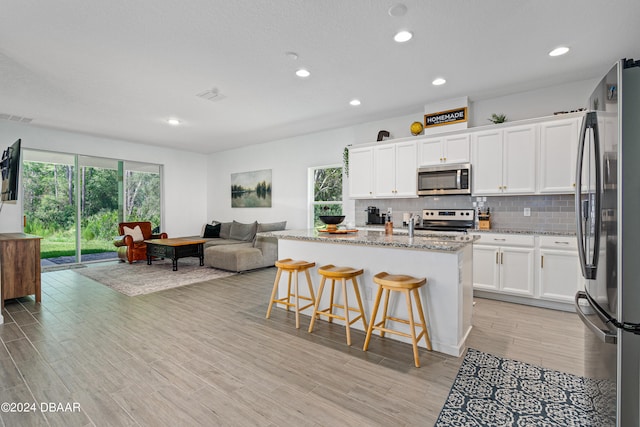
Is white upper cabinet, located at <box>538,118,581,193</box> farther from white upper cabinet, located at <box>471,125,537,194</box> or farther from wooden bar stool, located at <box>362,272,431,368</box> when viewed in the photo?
wooden bar stool, located at <box>362,272,431,368</box>

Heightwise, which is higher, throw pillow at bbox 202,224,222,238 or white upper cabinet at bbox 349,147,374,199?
white upper cabinet at bbox 349,147,374,199

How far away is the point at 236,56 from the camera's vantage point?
321 centimetres

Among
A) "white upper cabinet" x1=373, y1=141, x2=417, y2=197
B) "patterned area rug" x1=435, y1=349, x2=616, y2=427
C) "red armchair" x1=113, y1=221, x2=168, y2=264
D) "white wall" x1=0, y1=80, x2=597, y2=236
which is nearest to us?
"patterned area rug" x1=435, y1=349, x2=616, y2=427

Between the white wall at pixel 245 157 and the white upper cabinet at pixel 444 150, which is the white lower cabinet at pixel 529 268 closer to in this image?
the white upper cabinet at pixel 444 150

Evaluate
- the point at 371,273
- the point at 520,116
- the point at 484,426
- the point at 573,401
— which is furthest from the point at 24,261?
the point at 520,116

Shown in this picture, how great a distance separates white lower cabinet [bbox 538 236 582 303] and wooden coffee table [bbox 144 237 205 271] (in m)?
5.74

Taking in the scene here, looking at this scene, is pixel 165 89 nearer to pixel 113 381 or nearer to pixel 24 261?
pixel 24 261

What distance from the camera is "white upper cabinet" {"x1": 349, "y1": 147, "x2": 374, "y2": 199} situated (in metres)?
5.40

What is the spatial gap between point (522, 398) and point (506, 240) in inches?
94.9

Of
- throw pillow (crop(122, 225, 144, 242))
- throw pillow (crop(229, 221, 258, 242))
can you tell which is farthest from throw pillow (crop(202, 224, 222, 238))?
throw pillow (crop(122, 225, 144, 242))

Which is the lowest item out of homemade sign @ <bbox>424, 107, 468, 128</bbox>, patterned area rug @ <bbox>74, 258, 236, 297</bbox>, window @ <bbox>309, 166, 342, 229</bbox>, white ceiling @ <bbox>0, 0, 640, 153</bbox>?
patterned area rug @ <bbox>74, 258, 236, 297</bbox>

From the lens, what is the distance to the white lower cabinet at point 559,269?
11.7 ft

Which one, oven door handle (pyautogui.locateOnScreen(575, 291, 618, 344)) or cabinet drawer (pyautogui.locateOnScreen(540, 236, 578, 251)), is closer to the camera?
oven door handle (pyautogui.locateOnScreen(575, 291, 618, 344))

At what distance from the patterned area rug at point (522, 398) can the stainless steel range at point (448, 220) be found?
7.96ft
